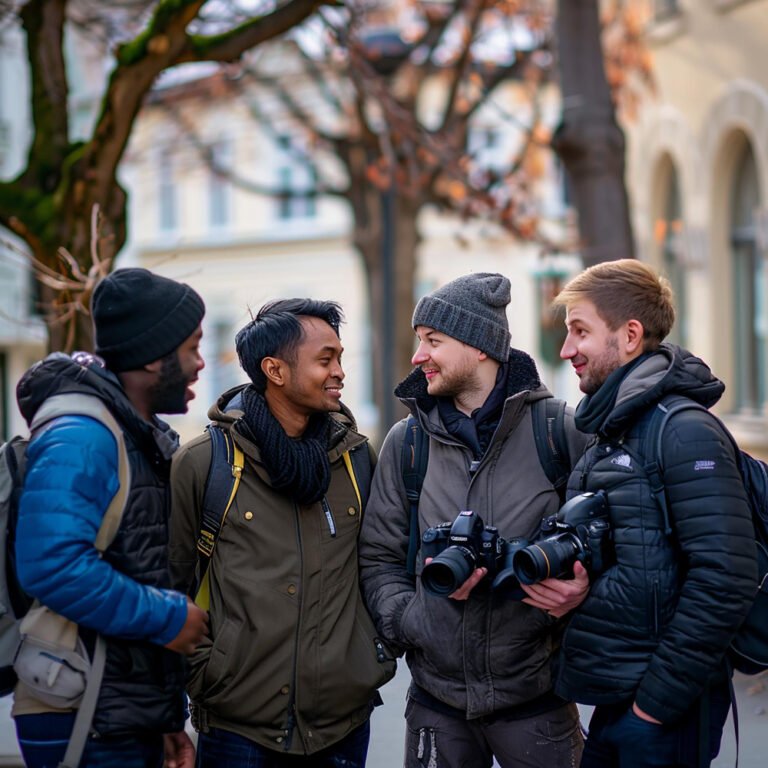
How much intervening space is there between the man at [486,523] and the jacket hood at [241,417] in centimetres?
13

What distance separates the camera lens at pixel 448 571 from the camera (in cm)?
382

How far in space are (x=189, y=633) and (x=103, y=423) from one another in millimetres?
575

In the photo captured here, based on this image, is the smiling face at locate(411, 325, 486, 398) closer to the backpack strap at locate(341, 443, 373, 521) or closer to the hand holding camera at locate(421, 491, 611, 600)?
the backpack strap at locate(341, 443, 373, 521)

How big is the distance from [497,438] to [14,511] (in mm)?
1417

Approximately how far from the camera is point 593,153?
966cm

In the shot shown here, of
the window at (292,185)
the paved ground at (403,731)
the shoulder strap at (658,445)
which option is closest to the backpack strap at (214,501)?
the shoulder strap at (658,445)

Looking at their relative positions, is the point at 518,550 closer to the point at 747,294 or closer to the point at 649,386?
the point at 649,386

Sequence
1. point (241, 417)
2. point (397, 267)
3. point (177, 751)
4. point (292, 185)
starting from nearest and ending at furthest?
point (177, 751) < point (241, 417) < point (397, 267) < point (292, 185)

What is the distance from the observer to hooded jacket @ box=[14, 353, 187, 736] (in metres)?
3.39

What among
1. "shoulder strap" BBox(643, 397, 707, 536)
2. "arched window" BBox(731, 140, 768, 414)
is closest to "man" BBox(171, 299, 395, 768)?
"shoulder strap" BBox(643, 397, 707, 536)

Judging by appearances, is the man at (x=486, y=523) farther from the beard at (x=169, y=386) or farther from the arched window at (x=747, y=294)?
the arched window at (x=747, y=294)

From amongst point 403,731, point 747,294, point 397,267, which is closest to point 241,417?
point 403,731

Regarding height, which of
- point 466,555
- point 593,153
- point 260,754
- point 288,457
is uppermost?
point 593,153

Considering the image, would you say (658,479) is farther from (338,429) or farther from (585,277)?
(338,429)
